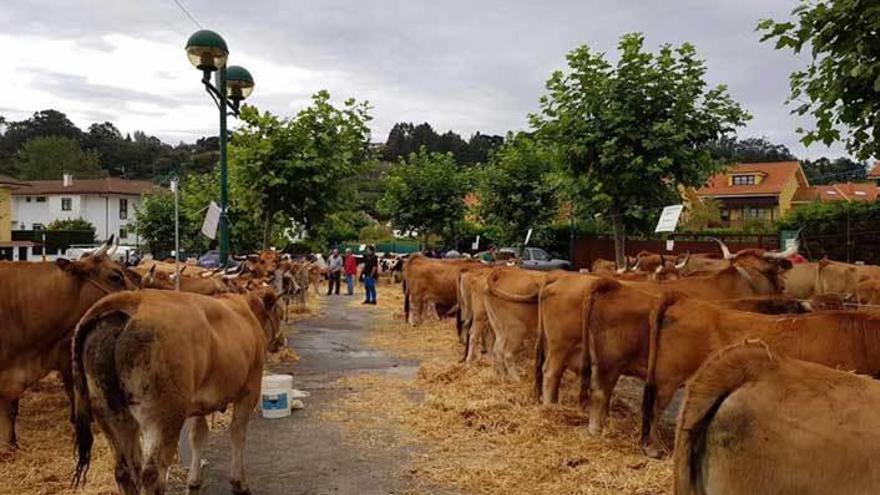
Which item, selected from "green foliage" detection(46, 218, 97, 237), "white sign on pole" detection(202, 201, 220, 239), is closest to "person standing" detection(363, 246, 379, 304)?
"white sign on pole" detection(202, 201, 220, 239)

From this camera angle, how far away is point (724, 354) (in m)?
3.19

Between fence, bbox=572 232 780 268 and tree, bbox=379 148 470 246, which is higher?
tree, bbox=379 148 470 246

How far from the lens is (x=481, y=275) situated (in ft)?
38.3

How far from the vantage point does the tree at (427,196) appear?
34.1 metres

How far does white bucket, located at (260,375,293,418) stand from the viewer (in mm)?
8094

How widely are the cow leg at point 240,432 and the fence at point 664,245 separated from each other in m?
21.6

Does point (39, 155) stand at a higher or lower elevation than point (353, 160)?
higher

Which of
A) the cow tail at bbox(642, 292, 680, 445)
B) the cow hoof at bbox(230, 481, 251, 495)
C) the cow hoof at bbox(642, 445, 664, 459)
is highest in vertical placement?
the cow tail at bbox(642, 292, 680, 445)

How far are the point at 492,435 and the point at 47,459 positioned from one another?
422 centimetres

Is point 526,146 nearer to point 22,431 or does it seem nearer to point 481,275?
point 481,275

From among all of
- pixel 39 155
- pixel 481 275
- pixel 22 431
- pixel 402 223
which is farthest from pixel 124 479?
pixel 39 155

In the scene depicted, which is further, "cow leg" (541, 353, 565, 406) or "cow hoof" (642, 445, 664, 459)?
"cow leg" (541, 353, 565, 406)

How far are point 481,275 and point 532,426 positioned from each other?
4.41 metres

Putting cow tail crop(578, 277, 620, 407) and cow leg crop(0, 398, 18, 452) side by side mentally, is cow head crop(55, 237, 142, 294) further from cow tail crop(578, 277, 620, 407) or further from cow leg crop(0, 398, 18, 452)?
cow tail crop(578, 277, 620, 407)
